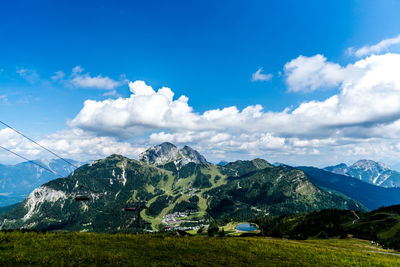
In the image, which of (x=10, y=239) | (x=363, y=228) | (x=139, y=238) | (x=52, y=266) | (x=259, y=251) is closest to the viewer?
(x=52, y=266)

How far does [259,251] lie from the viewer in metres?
43.3

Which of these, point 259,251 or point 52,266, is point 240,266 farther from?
point 52,266

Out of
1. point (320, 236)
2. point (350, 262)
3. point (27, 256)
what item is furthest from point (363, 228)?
Result: point (27, 256)

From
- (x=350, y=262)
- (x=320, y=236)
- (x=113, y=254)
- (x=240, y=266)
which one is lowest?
(x=320, y=236)

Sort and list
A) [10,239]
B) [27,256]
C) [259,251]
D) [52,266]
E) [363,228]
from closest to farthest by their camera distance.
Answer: [52,266] → [27,256] → [10,239] → [259,251] → [363,228]

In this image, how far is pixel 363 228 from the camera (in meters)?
152

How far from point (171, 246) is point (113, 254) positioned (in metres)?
12.3

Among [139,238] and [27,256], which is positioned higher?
[27,256]

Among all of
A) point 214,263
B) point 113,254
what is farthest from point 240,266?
point 113,254

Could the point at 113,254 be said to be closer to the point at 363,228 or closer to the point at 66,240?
the point at 66,240

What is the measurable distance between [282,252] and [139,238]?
99.5 feet

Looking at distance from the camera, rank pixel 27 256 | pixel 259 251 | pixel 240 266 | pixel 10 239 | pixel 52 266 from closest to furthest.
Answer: pixel 52 266 → pixel 27 256 → pixel 240 266 → pixel 10 239 → pixel 259 251

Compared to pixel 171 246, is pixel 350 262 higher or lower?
lower

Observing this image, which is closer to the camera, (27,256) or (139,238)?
(27,256)
